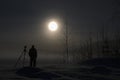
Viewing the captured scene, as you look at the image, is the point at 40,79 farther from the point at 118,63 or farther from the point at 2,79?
the point at 118,63

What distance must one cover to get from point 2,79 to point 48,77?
4575 mm

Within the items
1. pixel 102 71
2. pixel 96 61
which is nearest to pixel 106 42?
pixel 96 61

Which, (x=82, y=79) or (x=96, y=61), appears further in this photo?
(x=96, y=61)

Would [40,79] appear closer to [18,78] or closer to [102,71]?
[18,78]

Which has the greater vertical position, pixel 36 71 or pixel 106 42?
pixel 106 42

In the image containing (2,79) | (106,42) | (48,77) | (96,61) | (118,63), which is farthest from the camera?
(106,42)

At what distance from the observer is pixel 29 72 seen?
32844 millimetres

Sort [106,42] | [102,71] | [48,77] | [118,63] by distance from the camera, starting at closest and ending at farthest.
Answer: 1. [48,77]
2. [102,71]
3. [118,63]
4. [106,42]

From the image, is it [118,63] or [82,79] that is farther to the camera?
[118,63]

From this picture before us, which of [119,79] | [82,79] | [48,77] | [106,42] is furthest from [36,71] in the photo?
Answer: [106,42]

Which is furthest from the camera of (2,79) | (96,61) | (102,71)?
(96,61)

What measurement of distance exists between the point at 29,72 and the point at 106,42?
3558 inches

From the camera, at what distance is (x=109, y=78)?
2973 cm

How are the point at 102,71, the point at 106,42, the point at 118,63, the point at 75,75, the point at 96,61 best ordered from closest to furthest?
the point at 75,75 < the point at 102,71 < the point at 118,63 < the point at 96,61 < the point at 106,42
